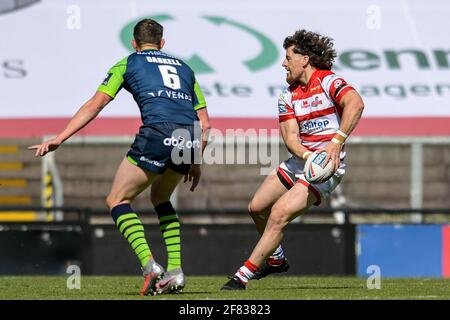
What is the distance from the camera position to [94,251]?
1584 centimetres

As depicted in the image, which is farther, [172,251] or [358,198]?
[358,198]

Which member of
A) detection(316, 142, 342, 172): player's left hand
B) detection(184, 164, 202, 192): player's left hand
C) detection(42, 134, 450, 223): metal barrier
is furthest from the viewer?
detection(42, 134, 450, 223): metal barrier

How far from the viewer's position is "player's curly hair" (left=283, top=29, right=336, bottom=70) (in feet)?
35.3

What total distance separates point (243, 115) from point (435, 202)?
3.17 metres

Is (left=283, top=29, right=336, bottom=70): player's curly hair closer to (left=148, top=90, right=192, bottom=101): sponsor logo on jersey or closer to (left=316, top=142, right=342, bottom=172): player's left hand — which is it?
(left=316, top=142, right=342, bottom=172): player's left hand

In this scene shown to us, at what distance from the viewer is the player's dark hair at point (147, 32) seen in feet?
33.4

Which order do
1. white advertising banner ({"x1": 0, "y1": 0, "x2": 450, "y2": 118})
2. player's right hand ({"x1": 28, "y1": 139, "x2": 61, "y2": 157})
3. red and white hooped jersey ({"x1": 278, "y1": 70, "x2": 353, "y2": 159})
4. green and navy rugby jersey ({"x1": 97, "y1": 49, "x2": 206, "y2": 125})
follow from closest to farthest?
1. player's right hand ({"x1": 28, "y1": 139, "x2": 61, "y2": 157})
2. green and navy rugby jersey ({"x1": 97, "y1": 49, "x2": 206, "y2": 125})
3. red and white hooped jersey ({"x1": 278, "y1": 70, "x2": 353, "y2": 159})
4. white advertising banner ({"x1": 0, "y1": 0, "x2": 450, "y2": 118})

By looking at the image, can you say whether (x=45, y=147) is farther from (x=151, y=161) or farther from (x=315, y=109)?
(x=315, y=109)

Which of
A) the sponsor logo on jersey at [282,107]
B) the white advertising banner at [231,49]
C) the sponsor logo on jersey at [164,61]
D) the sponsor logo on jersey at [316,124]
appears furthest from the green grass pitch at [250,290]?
the white advertising banner at [231,49]

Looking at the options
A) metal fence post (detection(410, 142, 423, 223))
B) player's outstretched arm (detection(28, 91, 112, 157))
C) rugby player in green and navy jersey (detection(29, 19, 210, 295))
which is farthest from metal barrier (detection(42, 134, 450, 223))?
player's outstretched arm (detection(28, 91, 112, 157))

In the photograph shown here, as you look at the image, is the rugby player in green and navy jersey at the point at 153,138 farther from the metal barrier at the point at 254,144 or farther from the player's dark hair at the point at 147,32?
the metal barrier at the point at 254,144
